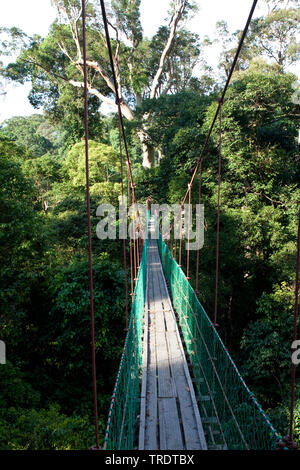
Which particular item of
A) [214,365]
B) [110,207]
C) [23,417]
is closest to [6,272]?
[23,417]

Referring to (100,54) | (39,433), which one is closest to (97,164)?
(100,54)

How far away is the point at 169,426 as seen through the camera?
174 centimetres

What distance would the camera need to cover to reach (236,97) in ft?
22.5

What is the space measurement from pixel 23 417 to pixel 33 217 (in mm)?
2087

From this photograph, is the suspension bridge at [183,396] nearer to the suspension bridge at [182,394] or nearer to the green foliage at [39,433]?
the suspension bridge at [182,394]

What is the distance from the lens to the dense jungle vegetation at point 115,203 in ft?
12.8

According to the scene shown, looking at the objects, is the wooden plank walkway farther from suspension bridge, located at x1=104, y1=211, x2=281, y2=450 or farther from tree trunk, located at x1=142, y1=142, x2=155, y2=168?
tree trunk, located at x1=142, y1=142, x2=155, y2=168

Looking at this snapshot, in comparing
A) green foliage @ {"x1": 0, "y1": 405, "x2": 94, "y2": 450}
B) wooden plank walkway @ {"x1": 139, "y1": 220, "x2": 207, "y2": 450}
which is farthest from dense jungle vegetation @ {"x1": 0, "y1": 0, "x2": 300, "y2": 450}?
wooden plank walkway @ {"x1": 139, "y1": 220, "x2": 207, "y2": 450}

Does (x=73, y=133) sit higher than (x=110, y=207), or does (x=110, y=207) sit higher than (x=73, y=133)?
(x=73, y=133)

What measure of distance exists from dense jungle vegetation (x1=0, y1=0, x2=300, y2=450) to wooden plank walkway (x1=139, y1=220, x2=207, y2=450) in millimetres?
1018

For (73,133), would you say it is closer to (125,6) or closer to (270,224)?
(125,6)

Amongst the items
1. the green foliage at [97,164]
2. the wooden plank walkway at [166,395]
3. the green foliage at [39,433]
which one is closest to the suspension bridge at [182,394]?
the wooden plank walkway at [166,395]

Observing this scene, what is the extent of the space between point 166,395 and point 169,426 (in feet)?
0.96

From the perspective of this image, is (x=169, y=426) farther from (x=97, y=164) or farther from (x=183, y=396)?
(x=97, y=164)
